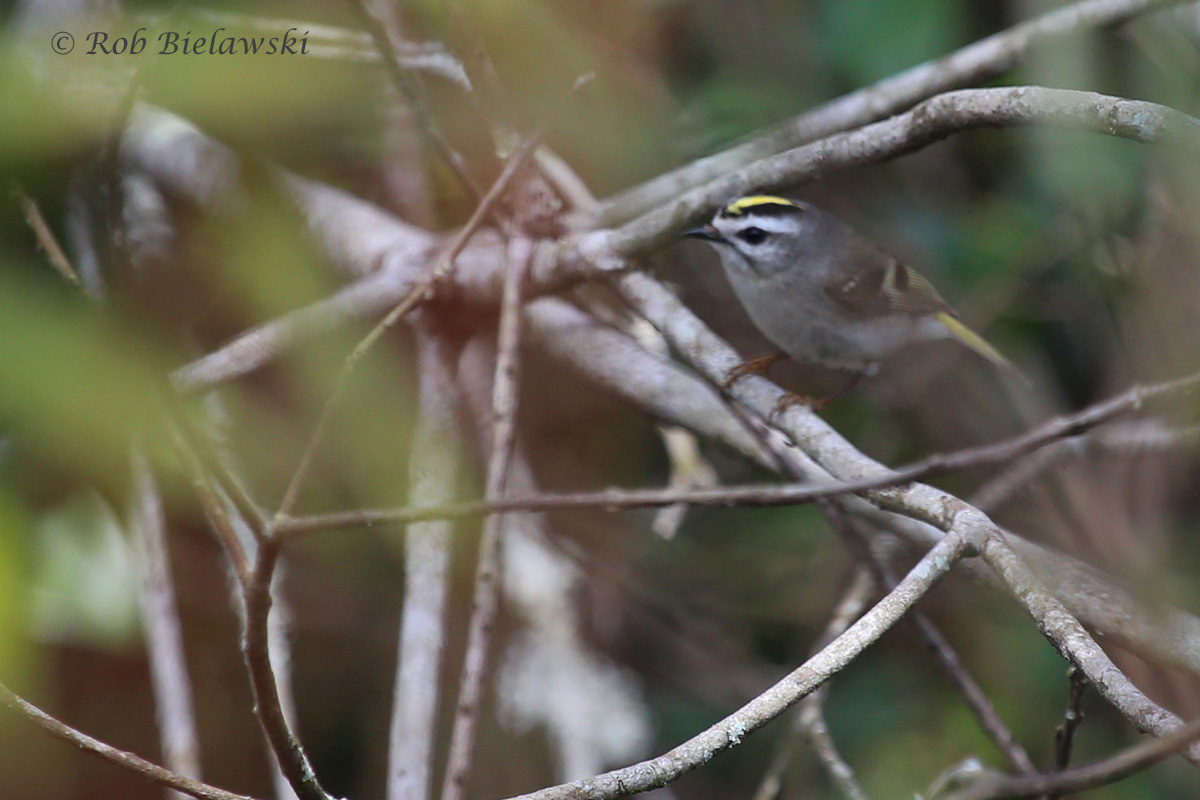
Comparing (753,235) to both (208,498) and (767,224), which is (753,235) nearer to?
(767,224)

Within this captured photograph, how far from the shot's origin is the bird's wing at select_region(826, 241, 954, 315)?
3309 mm

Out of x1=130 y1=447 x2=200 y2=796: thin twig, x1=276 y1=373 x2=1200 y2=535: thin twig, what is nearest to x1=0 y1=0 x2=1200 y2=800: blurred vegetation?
x1=130 y1=447 x2=200 y2=796: thin twig

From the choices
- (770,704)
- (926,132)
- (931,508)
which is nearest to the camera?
(770,704)

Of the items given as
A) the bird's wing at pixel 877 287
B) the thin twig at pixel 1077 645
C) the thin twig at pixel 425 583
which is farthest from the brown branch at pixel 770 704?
the bird's wing at pixel 877 287

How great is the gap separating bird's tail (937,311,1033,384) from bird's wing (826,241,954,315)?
45mm

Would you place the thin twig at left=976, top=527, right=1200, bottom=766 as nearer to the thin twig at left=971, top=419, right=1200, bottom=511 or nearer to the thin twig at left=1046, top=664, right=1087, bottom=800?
the thin twig at left=1046, top=664, right=1087, bottom=800

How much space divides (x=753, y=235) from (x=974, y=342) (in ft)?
3.13

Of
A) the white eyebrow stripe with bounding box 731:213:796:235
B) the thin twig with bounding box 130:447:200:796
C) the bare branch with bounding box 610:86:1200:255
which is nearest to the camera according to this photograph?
the bare branch with bounding box 610:86:1200:255

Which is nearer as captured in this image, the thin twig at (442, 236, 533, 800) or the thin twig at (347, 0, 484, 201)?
the thin twig at (442, 236, 533, 800)

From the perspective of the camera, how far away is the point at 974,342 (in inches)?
134

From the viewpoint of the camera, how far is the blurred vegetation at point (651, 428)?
248 centimetres

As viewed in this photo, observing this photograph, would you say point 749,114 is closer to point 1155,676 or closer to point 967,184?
point 967,184

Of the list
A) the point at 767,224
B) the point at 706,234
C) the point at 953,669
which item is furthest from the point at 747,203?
the point at 953,669

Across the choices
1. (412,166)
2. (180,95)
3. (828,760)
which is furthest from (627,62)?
(828,760)
